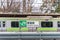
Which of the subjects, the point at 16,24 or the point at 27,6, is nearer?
the point at 16,24

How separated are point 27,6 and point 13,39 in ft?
16.2

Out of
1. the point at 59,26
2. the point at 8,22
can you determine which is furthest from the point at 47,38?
the point at 8,22

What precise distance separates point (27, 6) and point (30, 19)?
10.7 ft

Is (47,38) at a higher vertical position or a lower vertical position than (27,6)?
lower

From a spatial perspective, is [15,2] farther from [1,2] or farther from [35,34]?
[35,34]

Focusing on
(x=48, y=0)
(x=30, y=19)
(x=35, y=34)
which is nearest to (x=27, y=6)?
(x=48, y=0)

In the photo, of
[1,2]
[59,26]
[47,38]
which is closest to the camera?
[47,38]

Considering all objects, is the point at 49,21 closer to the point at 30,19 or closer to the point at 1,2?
the point at 30,19

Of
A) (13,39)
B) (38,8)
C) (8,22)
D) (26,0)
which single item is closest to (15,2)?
(26,0)

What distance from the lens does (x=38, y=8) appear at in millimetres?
9281

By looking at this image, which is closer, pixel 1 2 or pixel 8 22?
pixel 8 22

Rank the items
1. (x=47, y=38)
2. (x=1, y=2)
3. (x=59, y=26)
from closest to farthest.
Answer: (x=47, y=38)
(x=59, y=26)
(x=1, y=2)

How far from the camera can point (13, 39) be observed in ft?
14.1

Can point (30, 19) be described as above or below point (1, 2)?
below
